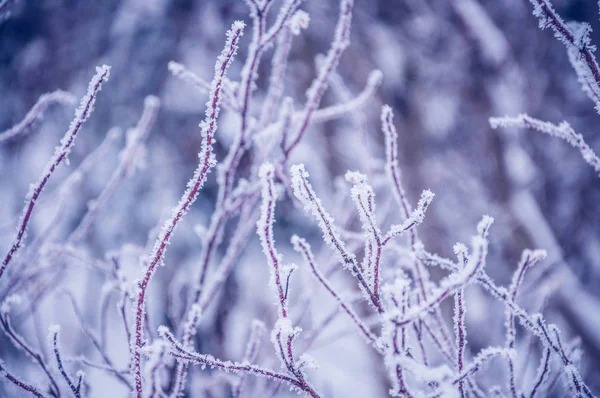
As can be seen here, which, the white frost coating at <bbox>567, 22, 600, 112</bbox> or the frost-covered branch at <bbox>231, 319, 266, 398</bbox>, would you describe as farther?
the frost-covered branch at <bbox>231, 319, 266, 398</bbox>

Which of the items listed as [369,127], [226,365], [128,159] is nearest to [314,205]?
[226,365]

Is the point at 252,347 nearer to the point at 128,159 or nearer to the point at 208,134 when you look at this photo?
the point at 208,134

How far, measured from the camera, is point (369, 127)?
14.6ft

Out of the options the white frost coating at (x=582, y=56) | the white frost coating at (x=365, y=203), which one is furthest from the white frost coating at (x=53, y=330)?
the white frost coating at (x=582, y=56)

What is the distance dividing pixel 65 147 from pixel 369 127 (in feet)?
12.3

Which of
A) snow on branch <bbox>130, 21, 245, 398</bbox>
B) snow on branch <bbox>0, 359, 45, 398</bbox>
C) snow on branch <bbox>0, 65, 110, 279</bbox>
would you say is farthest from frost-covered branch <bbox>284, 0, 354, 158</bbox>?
snow on branch <bbox>0, 359, 45, 398</bbox>

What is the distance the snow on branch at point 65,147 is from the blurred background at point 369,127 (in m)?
2.26

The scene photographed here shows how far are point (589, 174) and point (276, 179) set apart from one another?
401 cm

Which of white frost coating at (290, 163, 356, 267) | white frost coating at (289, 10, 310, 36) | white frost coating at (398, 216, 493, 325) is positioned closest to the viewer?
white frost coating at (398, 216, 493, 325)

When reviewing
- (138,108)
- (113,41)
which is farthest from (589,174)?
(113,41)

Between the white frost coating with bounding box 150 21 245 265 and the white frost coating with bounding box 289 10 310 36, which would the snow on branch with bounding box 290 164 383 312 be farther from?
the white frost coating with bounding box 289 10 310 36

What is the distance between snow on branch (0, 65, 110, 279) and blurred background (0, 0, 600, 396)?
89.1 inches

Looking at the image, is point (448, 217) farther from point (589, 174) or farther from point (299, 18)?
point (299, 18)

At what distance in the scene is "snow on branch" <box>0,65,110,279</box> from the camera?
94 centimetres
